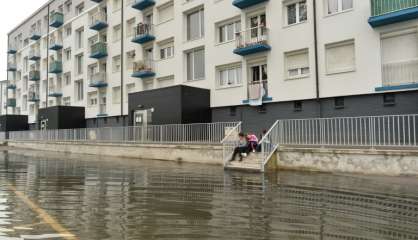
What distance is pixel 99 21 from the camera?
32969 millimetres

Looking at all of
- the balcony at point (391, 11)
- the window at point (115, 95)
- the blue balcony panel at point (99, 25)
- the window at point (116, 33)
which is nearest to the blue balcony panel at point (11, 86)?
the blue balcony panel at point (99, 25)

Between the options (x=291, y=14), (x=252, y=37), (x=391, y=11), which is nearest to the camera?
(x=391, y=11)

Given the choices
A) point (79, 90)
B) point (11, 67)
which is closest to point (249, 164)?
point (79, 90)

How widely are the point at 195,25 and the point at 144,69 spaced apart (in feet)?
17.7

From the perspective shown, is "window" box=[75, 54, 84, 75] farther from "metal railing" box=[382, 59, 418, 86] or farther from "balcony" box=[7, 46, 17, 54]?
"metal railing" box=[382, 59, 418, 86]

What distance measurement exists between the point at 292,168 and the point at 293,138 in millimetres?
1378

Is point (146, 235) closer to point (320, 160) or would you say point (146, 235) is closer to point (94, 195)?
point (94, 195)

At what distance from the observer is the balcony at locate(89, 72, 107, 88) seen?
107 ft

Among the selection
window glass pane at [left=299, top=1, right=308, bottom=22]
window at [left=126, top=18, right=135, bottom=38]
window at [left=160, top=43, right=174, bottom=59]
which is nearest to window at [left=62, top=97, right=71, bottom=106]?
window at [left=126, top=18, right=135, bottom=38]

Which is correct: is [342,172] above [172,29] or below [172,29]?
below

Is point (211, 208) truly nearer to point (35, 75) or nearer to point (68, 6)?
point (68, 6)

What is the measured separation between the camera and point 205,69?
2341 cm

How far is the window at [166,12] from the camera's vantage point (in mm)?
26911

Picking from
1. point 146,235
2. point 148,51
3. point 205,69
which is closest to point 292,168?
point 146,235
